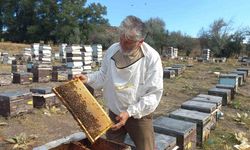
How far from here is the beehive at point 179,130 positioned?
454cm

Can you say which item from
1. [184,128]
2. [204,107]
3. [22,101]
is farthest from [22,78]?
[184,128]

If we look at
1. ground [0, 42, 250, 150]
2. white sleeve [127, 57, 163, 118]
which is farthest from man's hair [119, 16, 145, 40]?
ground [0, 42, 250, 150]

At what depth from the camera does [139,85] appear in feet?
8.65

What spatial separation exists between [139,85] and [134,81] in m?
0.06

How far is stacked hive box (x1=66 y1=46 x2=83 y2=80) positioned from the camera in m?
13.2

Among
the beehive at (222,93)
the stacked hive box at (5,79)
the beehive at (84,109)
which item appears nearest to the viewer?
the beehive at (84,109)

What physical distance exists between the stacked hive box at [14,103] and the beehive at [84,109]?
4.78m

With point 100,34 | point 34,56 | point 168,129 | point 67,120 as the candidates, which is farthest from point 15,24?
point 168,129

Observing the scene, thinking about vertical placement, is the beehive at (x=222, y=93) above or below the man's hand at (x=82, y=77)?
below

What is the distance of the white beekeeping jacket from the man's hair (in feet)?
0.58

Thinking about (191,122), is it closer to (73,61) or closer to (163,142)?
→ (163,142)

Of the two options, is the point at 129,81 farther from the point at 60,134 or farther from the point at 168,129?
the point at 60,134

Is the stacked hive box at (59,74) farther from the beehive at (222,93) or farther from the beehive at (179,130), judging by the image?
the beehive at (179,130)

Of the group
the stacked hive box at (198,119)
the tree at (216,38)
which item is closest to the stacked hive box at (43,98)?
the stacked hive box at (198,119)
